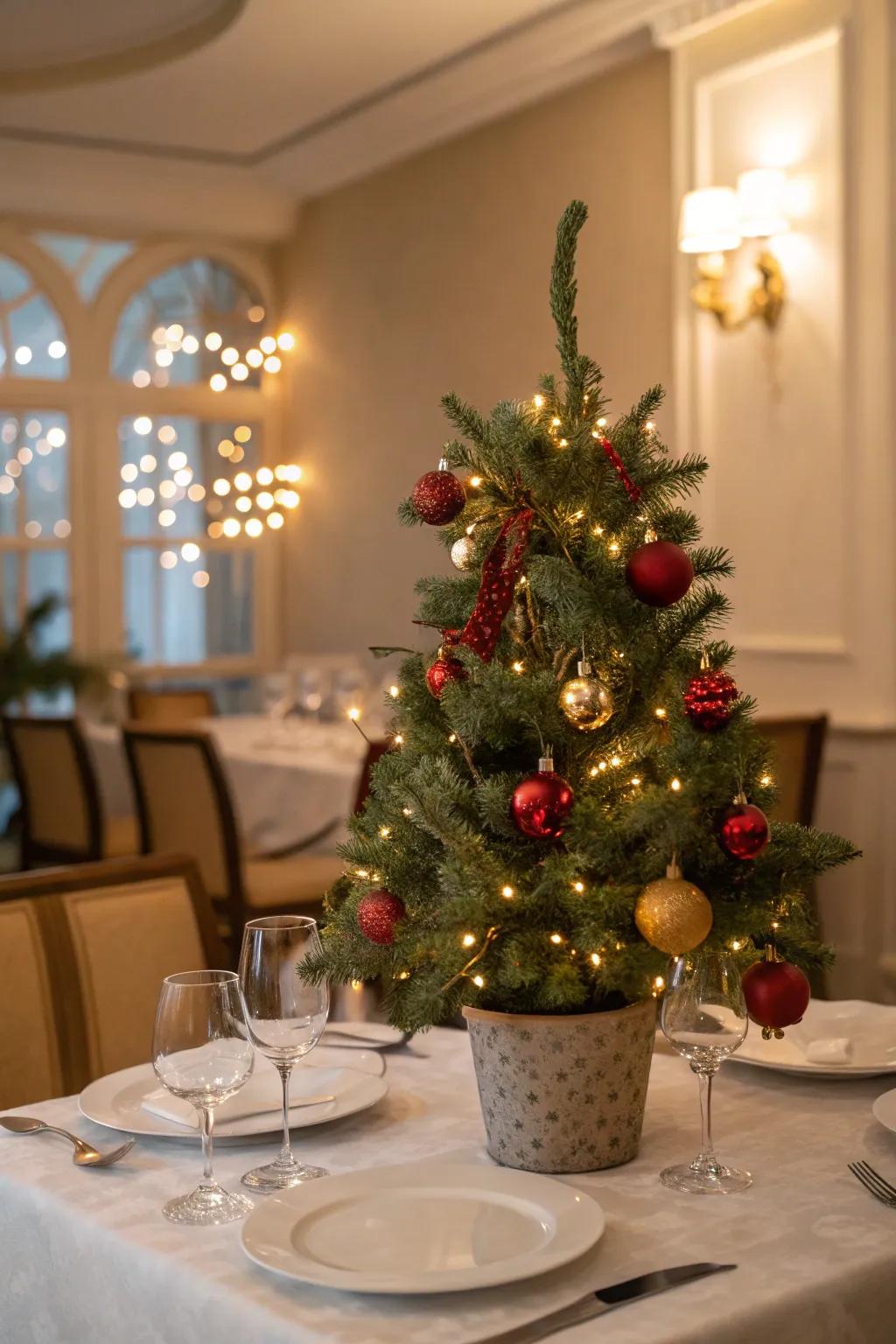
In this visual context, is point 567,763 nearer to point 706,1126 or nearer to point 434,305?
point 706,1126

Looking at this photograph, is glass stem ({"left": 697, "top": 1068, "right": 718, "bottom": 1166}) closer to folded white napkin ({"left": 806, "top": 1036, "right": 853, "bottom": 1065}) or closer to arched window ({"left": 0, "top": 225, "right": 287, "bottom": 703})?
folded white napkin ({"left": 806, "top": 1036, "right": 853, "bottom": 1065})

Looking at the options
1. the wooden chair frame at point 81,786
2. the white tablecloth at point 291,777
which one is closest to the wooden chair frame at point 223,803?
the white tablecloth at point 291,777

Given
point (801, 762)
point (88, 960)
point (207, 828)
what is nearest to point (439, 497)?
point (88, 960)

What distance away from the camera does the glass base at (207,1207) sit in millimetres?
1172

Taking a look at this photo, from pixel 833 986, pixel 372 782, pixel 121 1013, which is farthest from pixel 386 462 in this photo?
pixel 372 782

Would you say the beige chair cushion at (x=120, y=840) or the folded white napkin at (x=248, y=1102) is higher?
the folded white napkin at (x=248, y=1102)

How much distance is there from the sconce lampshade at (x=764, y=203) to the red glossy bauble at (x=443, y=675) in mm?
3253

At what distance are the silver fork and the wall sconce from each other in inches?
135

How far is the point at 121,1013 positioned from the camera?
74.6 inches

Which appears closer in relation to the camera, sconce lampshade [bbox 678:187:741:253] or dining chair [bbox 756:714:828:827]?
dining chair [bbox 756:714:828:827]

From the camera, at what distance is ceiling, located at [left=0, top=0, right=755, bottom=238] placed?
4.84 meters

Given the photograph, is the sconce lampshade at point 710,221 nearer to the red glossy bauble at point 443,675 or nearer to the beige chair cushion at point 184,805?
the beige chair cushion at point 184,805

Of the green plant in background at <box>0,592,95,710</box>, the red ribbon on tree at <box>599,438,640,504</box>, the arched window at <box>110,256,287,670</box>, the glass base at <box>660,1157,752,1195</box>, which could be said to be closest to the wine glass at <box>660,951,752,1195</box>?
the glass base at <box>660,1157,752,1195</box>

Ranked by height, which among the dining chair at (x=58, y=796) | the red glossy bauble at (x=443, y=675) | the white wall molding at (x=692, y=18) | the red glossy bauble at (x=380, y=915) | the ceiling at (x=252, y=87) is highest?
the ceiling at (x=252, y=87)
